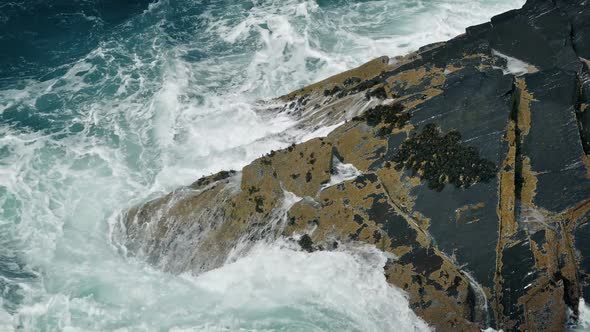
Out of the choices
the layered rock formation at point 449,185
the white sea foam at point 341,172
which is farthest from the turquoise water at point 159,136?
the white sea foam at point 341,172

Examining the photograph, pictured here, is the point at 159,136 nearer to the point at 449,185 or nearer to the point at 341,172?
the point at 341,172

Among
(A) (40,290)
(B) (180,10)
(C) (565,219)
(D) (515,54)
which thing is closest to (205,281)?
(A) (40,290)

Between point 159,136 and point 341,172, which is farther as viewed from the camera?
point 159,136

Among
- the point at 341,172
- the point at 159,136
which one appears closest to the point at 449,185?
the point at 341,172

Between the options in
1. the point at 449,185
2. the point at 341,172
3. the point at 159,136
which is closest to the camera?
the point at 449,185

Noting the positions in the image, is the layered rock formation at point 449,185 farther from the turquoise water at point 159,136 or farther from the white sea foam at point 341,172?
the turquoise water at point 159,136

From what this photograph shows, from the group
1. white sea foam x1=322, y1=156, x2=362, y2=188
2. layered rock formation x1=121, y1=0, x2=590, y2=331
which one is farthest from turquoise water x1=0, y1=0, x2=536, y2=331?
white sea foam x1=322, y1=156, x2=362, y2=188

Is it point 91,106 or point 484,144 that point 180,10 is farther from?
point 484,144
